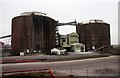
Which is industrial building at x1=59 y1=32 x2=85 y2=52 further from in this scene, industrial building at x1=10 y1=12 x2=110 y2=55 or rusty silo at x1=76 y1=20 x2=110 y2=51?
rusty silo at x1=76 y1=20 x2=110 y2=51

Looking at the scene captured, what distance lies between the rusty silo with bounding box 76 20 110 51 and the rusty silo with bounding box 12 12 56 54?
46.3 feet

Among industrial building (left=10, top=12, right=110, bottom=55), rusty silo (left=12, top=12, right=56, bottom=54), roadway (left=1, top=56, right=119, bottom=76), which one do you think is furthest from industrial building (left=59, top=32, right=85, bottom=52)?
roadway (left=1, top=56, right=119, bottom=76)

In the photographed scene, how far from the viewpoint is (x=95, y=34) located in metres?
56.9

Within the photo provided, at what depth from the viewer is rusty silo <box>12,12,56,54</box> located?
1817 inches

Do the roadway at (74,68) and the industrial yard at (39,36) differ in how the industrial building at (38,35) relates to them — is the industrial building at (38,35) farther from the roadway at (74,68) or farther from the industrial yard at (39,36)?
the roadway at (74,68)

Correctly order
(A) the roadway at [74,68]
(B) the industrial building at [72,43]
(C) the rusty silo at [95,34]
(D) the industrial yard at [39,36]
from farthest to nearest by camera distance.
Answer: (C) the rusty silo at [95,34] < (B) the industrial building at [72,43] < (D) the industrial yard at [39,36] < (A) the roadway at [74,68]

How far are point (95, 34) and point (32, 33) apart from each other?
70.5 feet

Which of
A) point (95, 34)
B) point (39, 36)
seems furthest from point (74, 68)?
point (95, 34)

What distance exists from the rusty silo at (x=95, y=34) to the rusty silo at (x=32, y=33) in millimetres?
14113

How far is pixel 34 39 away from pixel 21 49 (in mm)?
4424

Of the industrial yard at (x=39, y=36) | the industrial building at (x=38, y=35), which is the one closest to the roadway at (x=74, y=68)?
the industrial yard at (x=39, y=36)

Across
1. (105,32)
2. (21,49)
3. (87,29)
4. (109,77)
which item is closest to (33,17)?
(21,49)

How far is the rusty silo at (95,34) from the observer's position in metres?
56.9

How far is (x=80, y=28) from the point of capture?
61906mm
